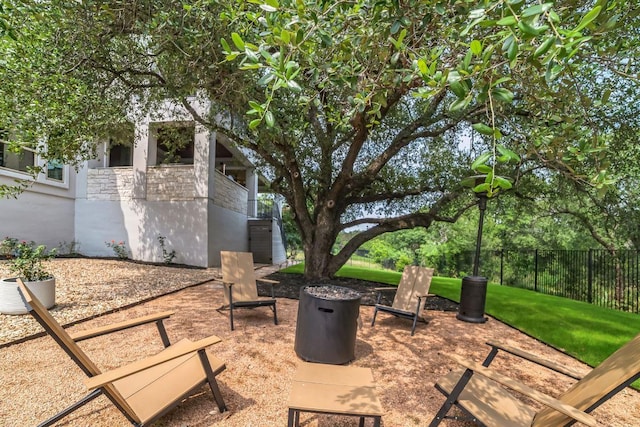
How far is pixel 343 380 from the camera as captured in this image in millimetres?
2553

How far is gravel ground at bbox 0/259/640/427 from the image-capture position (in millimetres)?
2627

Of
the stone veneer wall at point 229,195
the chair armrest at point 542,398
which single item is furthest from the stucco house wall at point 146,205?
the chair armrest at point 542,398

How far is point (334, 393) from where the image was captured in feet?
7.64

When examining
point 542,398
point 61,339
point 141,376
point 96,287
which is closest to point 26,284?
point 96,287

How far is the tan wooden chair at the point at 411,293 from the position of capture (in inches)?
201

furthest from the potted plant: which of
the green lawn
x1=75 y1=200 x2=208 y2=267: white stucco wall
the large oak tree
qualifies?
the green lawn

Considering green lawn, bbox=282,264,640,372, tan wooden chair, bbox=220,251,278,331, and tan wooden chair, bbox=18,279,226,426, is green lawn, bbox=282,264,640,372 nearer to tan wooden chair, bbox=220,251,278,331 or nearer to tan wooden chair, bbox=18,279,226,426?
tan wooden chair, bbox=220,251,278,331

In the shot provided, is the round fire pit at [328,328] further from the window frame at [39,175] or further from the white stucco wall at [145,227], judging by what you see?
the white stucco wall at [145,227]

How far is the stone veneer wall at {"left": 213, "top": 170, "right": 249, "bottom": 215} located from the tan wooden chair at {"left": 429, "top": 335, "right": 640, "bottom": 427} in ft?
37.0

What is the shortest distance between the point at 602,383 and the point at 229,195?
44.3 ft

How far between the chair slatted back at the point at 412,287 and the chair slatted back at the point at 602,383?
3.20m

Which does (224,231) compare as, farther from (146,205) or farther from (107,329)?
(107,329)

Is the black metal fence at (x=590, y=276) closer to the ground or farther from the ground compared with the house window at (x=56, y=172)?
closer to the ground

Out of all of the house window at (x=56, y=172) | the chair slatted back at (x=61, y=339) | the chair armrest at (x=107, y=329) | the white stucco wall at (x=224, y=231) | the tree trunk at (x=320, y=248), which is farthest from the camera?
the white stucco wall at (x=224, y=231)
